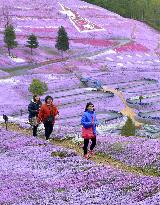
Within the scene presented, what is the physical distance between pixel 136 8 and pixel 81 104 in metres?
109

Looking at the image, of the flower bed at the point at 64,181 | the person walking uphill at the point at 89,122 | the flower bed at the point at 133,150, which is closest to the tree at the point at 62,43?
the flower bed at the point at 133,150

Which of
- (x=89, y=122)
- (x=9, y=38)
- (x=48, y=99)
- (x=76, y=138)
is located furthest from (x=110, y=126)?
(x=9, y=38)

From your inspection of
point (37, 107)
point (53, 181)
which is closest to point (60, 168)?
point (53, 181)

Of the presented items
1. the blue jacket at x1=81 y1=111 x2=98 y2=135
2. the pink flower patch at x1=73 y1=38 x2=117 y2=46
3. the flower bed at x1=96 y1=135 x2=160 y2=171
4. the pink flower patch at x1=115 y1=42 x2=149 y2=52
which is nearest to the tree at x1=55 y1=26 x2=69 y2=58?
the pink flower patch at x1=73 y1=38 x2=117 y2=46

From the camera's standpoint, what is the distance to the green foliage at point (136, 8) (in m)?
183

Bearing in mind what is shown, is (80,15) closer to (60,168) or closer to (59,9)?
(59,9)

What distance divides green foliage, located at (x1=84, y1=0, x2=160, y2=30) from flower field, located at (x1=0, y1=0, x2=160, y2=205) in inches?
464

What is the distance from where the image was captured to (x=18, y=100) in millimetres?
82375

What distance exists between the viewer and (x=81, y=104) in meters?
83.8

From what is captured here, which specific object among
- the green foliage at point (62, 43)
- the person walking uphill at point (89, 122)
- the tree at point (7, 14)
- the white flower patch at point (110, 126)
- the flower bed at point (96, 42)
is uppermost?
the person walking uphill at point (89, 122)

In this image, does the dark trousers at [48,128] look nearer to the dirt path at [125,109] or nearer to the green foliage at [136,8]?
the dirt path at [125,109]

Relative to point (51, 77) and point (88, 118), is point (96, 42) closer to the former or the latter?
point (51, 77)

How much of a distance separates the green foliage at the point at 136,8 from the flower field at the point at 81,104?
11791mm

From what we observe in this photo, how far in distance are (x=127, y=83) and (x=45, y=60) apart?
23.2m
